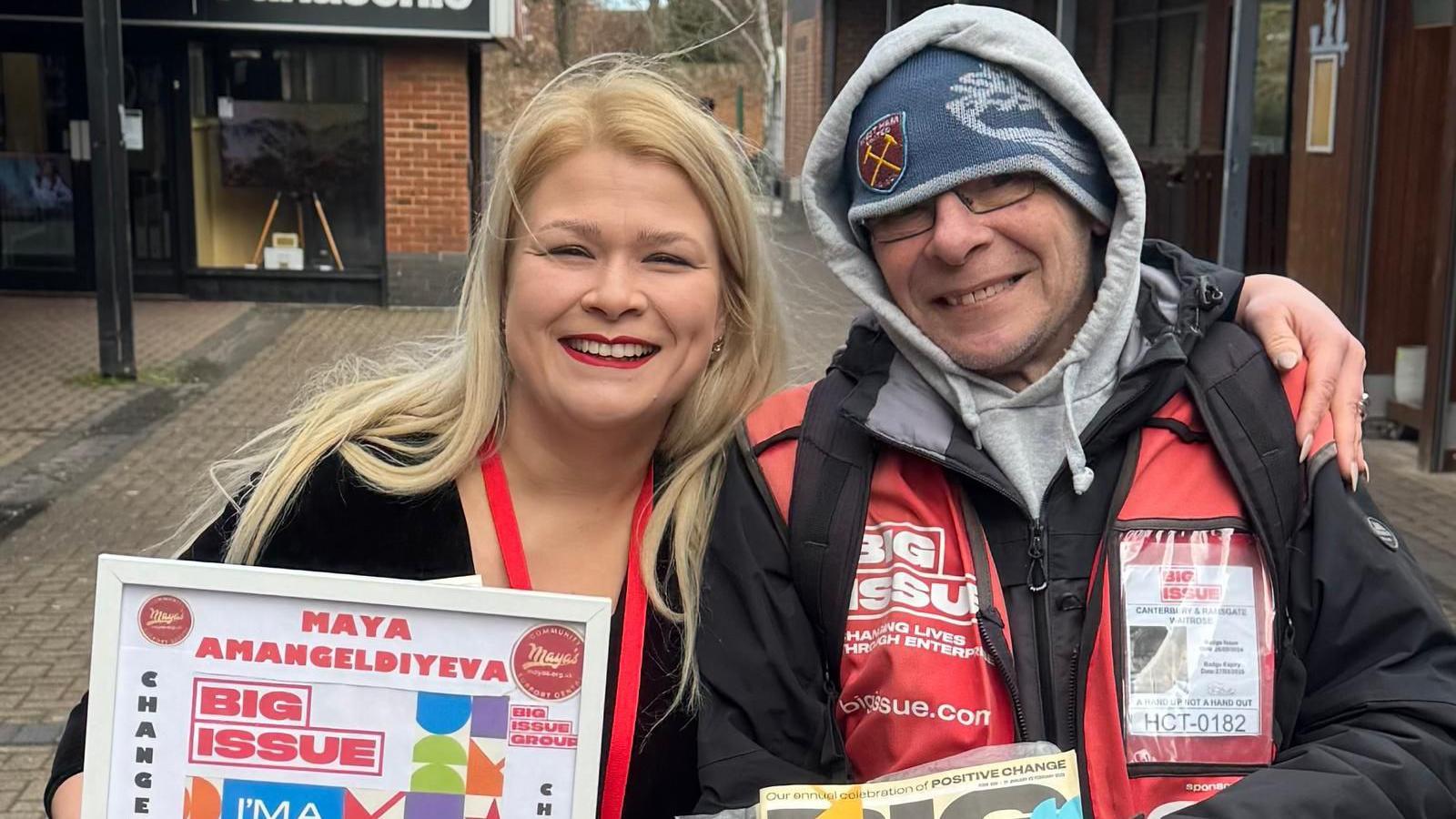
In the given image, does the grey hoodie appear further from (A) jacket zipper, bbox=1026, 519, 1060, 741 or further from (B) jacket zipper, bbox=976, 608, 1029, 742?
(B) jacket zipper, bbox=976, 608, 1029, 742

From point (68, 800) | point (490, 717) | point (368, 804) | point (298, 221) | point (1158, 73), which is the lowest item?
point (68, 800)

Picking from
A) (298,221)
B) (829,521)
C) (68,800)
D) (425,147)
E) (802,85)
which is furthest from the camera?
(802,85)

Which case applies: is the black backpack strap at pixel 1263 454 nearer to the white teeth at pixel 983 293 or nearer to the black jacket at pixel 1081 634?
the black jacket at pixel 1081 634

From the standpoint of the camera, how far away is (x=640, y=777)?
2.27 m

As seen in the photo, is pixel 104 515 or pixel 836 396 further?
pixel 104 515

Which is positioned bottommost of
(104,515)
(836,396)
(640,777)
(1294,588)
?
(104,515)

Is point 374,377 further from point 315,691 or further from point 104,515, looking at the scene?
point 104,515

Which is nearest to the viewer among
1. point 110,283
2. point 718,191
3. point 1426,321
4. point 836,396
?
point 836,396

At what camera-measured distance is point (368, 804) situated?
76.6 inches

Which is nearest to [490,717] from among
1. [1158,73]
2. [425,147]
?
[425,147]

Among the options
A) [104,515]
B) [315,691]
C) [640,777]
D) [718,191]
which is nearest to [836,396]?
[718,191]

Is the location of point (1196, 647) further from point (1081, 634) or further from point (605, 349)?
point (605, 349)

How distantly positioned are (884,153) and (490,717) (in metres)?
0.97

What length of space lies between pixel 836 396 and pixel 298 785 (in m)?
0.94
